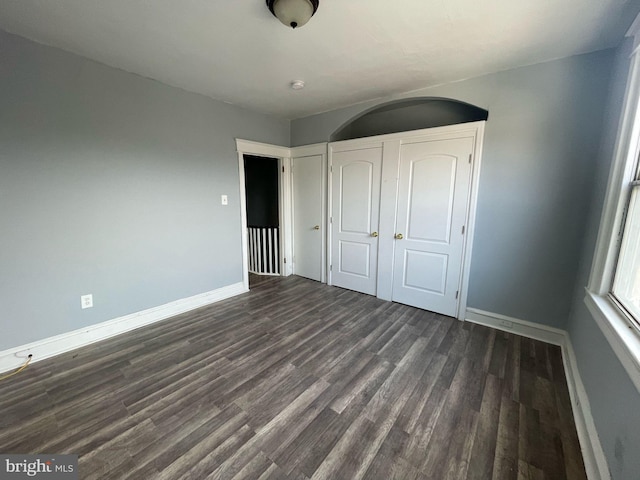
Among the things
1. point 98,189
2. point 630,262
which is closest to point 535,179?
point 630,262

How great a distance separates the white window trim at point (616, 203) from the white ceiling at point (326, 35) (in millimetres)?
471

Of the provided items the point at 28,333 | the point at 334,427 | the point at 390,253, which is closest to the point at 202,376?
the point at 334,427

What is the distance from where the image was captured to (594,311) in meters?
1.66

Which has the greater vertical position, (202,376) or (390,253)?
(390,253)

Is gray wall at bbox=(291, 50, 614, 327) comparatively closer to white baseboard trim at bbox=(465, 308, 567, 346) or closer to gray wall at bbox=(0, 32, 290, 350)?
white baseboard trim at bbox=(465, 308, 567, 346)

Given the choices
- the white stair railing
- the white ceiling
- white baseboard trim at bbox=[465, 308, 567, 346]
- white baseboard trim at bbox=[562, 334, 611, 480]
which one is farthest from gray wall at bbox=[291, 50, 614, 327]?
the white stair railing

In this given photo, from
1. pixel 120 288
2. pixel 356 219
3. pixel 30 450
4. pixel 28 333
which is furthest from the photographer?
pixel 356 219

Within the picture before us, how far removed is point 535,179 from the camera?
2365mm

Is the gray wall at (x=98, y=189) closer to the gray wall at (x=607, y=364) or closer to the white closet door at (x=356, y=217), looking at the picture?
the white closet door at (x=356, y=217)

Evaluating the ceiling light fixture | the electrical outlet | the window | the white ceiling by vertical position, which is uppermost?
the white ceiling

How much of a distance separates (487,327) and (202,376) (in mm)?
2841

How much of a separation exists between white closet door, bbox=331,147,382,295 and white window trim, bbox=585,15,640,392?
2025 millimetres

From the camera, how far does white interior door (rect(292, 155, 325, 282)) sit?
3977mm

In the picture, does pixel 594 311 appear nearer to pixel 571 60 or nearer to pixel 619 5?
pixel 619 5
